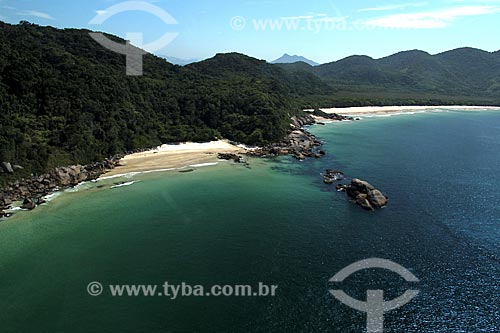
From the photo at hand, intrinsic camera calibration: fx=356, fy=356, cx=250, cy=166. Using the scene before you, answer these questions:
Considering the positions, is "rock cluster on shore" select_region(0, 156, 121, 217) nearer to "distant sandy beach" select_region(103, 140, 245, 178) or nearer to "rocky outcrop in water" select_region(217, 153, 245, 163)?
"distant sandy beach" select_region(103, 140, 245, 178)

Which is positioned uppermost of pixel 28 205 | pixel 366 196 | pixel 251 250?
pixel 366 196

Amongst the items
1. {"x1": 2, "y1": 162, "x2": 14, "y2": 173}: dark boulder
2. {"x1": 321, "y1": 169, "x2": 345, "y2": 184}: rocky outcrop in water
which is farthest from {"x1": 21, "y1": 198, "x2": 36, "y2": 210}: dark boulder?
{"x1": 321, "y1": 169, "x2": 345, "y2": 184}: rocky outcrop in water

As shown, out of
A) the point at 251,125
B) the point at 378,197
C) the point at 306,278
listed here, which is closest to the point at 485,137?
the point at 251,125

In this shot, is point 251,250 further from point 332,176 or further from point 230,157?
point 230,157

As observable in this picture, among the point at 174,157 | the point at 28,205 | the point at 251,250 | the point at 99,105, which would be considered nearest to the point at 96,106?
the point at 99,105

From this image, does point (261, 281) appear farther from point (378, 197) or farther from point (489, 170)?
point (489, 170)

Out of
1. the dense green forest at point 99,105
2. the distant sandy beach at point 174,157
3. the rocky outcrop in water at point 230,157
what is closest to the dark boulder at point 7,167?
the dense green forest at point 99,105

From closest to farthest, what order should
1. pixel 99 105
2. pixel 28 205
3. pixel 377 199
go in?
pixel 28 205 < pixel 377 199 < pixel 99 105
